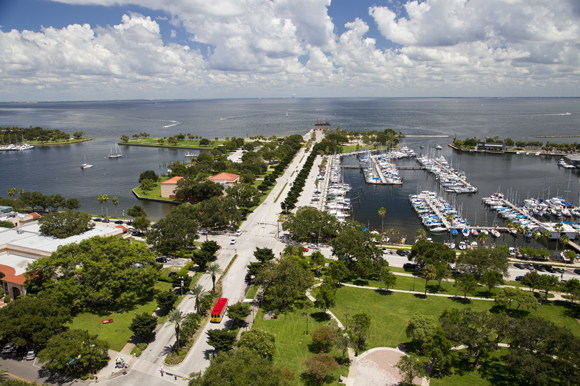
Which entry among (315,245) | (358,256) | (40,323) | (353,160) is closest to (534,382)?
(358,256)

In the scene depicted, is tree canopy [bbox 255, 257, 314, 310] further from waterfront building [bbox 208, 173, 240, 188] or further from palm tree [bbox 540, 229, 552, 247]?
waterfront building [bbox 208, 173, 240, 188]

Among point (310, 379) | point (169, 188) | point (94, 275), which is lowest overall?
point (310, 379)

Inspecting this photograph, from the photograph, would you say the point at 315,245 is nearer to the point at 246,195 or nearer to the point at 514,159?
the point at 246,195

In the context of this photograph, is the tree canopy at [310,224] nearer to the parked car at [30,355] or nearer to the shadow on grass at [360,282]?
the shadow on grass at [360,282]

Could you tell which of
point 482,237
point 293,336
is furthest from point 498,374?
point 482,237

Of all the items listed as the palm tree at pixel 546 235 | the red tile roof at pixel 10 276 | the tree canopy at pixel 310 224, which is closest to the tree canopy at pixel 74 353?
the red tile roof at pixel 10 276

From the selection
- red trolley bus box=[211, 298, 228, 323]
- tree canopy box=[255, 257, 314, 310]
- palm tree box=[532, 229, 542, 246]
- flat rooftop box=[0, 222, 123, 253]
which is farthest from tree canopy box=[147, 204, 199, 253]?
palm tree box=[532, 229, 542, 246]

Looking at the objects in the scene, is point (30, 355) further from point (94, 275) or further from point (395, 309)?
point (395, 309)
